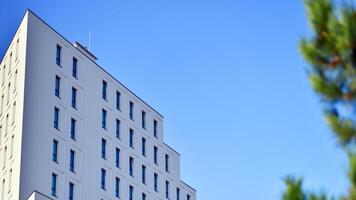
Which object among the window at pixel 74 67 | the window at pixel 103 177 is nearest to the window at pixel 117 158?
the window at pixel 103 177

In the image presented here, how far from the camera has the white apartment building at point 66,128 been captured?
6312 centimetres

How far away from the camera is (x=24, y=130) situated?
2489 inches

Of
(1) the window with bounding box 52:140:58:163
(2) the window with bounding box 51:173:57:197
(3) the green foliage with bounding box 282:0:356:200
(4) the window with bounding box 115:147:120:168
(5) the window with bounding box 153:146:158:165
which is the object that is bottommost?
(3) the green foliage with bounding box 282:0:356:200

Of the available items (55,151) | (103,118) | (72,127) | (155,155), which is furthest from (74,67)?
(155,155)

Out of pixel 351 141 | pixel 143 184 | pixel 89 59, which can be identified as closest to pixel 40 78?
pixel 89 59

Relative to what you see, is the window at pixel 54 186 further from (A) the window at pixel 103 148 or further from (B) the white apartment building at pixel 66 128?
(A) the window at pixel 103 148

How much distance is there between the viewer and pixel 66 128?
67062 mm

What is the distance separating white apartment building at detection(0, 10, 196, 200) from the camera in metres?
63.1

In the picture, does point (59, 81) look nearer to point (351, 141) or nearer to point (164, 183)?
point (164, 183)

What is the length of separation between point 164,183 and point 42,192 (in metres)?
20.5

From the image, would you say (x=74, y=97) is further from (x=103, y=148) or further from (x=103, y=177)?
(x=103, y=177)

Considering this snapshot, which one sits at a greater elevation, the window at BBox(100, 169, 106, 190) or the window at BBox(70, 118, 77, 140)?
the window at BBox(70, 118, 77, 140)

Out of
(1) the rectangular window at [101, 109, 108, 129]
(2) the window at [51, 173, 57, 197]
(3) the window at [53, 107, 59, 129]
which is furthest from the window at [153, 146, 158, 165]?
(2) the window at [51, 173, 57, 197]

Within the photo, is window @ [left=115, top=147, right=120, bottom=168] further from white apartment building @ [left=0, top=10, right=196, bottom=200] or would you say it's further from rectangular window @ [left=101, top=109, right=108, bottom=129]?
rectangular window @ [left=101, top=109, right=108, bottom=129]
